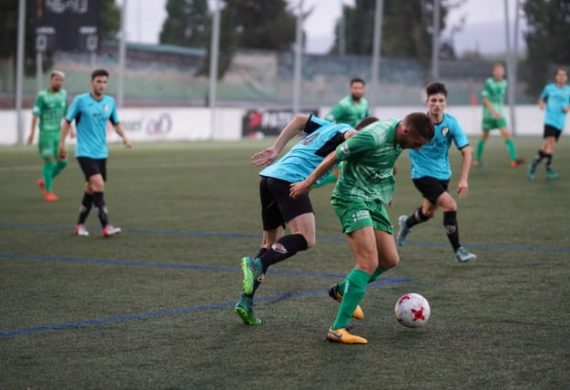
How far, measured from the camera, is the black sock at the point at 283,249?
7.71 meters

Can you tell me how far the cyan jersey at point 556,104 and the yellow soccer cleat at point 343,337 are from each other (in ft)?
45.9

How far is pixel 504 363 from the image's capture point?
630 cm

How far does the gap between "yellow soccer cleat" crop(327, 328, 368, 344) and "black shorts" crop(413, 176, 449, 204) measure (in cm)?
442

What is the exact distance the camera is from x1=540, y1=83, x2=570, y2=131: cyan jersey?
20.1 meters

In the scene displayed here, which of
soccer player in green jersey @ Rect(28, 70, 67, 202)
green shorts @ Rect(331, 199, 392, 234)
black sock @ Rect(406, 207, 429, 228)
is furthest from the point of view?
soccer player in green jersey @ Rect(28, 70, 67, 202)

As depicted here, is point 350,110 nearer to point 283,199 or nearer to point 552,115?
point 552,115

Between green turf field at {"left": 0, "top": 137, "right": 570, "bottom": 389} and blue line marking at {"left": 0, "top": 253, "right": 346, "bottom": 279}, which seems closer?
green turf field at {"left": 0, "top": 137, "right": 570, "bottom": 389}

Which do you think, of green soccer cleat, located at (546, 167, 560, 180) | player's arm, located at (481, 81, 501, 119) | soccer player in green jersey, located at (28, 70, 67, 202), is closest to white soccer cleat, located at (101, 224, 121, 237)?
soccer player in green jersey, located at (28, 70, 67, 202)

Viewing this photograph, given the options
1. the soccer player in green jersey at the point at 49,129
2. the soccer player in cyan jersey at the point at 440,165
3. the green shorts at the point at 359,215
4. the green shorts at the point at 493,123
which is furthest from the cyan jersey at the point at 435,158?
the green shorts at the point at 493,123

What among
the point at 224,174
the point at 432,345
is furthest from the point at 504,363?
the point at 224,174

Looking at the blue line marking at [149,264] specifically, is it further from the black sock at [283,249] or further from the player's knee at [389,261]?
the player's knee at [389,261]

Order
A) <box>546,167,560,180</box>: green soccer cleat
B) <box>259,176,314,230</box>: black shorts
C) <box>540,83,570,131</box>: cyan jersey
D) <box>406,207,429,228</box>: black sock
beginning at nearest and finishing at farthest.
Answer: <box>259,176,314,230</box>: black shorts
<box>406,207,429,228</box>: black sock
<box>540,83,570,131</box>: cyan jersey
<box>546,167,560,180</box>: green soccer cleat

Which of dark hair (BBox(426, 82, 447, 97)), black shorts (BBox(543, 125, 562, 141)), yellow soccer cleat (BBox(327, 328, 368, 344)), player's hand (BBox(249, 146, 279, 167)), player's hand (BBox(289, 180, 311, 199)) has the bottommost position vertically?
yellow soccer cleat (BBox(327, 328, 368, 344))

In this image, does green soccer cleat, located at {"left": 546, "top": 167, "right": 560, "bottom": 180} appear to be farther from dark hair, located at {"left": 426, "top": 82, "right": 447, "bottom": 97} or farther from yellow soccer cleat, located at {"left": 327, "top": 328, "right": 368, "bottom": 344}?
yellow soccer cleat, located at {"left": 327, "top": 328, "right": 368, "bottom": 344}
